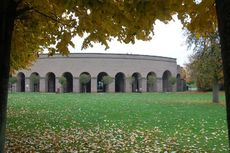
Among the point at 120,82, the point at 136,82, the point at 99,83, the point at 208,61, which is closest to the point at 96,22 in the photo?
the point at 208,61

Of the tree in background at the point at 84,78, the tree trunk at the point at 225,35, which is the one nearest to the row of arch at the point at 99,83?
the tree in background at the point at 84,78

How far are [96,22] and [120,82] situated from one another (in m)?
72.1

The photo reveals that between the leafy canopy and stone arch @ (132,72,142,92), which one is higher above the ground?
stone arch @ (132,72,142,92)

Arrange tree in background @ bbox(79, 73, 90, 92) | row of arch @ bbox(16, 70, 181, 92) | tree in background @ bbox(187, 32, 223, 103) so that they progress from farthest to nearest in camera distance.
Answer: row of arch @ bbox(16, 70, 181, 92), tree in background @ bbox(79, 73, 90, 92), tree in background @ bbox(187, 32, 223, 103)

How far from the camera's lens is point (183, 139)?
36.7 feet

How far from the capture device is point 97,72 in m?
74.3

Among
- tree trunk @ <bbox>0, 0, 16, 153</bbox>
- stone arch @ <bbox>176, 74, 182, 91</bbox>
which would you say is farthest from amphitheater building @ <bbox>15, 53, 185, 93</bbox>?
tree trunk @ <bbox>0, 0, 16, 153</bbox>

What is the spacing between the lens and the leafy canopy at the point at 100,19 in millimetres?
5824

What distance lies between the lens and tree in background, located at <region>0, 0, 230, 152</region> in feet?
18.5

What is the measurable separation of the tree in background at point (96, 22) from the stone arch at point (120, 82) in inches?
2623

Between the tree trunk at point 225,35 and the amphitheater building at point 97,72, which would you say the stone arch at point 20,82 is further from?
the tree trunk at point 225,35

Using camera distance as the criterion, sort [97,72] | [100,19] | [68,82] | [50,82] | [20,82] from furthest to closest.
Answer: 1. [20,82]
2. [50,82]
3. [68,82]
4. [97,72]
5. [100,19]

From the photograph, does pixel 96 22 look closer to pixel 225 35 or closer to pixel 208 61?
pixel 225 35

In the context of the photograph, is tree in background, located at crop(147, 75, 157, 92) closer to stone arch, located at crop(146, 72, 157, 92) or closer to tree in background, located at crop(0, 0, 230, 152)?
stone arch, located at crop(146, 72, 157, 92)
